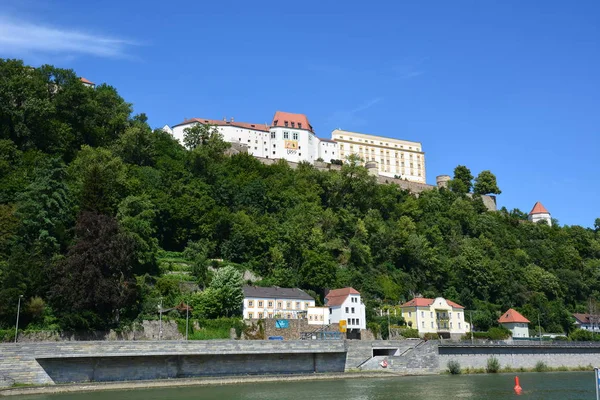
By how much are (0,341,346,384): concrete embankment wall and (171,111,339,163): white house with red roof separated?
5679 centimetres

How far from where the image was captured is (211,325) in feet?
155

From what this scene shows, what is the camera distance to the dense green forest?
42.5 m

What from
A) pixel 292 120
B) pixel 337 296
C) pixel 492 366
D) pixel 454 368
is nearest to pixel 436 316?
pixel 492 366

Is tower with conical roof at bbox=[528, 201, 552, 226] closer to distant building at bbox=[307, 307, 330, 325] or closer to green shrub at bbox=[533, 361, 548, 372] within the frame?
green shrub at bbox=[533, 361, 548, 372]

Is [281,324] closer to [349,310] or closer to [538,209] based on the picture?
[349,310]

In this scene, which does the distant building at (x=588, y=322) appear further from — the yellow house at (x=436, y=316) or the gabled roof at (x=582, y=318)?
the yellow house at (x=436, y=316)

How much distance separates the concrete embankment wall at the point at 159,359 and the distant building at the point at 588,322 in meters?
43.8

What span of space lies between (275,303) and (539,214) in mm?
78585

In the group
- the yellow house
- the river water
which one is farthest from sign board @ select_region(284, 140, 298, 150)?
the river water

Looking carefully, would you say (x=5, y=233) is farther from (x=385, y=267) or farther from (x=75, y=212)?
(x=385, y=267)

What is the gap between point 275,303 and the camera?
177 feet

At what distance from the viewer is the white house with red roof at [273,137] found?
98875mm

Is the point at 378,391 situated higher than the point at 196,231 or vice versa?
the point at 196,231

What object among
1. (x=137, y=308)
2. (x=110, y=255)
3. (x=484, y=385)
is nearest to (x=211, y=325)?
(x=137, y=308)
